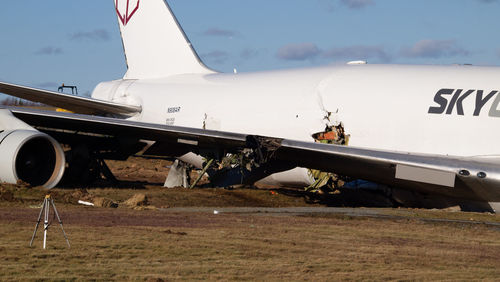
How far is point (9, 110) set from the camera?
18.4 metres

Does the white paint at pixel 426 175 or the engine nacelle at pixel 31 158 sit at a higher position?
the white paint at pixel 426 175

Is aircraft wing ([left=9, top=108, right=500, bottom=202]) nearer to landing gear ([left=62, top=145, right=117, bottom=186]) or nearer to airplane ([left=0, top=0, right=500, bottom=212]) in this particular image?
airplane ([left=0, top=0, right=500, bottom=212])

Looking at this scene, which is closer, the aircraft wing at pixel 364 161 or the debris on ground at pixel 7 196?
the aircraft wing at pixel 364 161

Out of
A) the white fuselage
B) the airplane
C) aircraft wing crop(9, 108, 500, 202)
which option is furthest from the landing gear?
aircraft wing crop(9, 108, 500, 202)

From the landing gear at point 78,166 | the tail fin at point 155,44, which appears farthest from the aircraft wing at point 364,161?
the tail fin at point 155,44

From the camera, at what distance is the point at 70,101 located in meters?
20.4

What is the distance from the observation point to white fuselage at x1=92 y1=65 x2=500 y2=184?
1377 cm

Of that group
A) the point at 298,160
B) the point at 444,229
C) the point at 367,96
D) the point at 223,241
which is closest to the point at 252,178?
the point at 298,160

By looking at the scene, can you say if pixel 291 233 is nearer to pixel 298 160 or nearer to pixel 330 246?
pixel 330 246

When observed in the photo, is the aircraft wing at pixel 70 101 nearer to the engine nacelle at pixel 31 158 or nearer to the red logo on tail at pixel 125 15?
the engine nacelle at pixel 31 158

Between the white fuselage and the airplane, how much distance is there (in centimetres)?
3

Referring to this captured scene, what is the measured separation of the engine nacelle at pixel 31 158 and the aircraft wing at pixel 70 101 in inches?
91.9

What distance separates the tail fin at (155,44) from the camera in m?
22.7

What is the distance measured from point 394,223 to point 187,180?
10764mm
